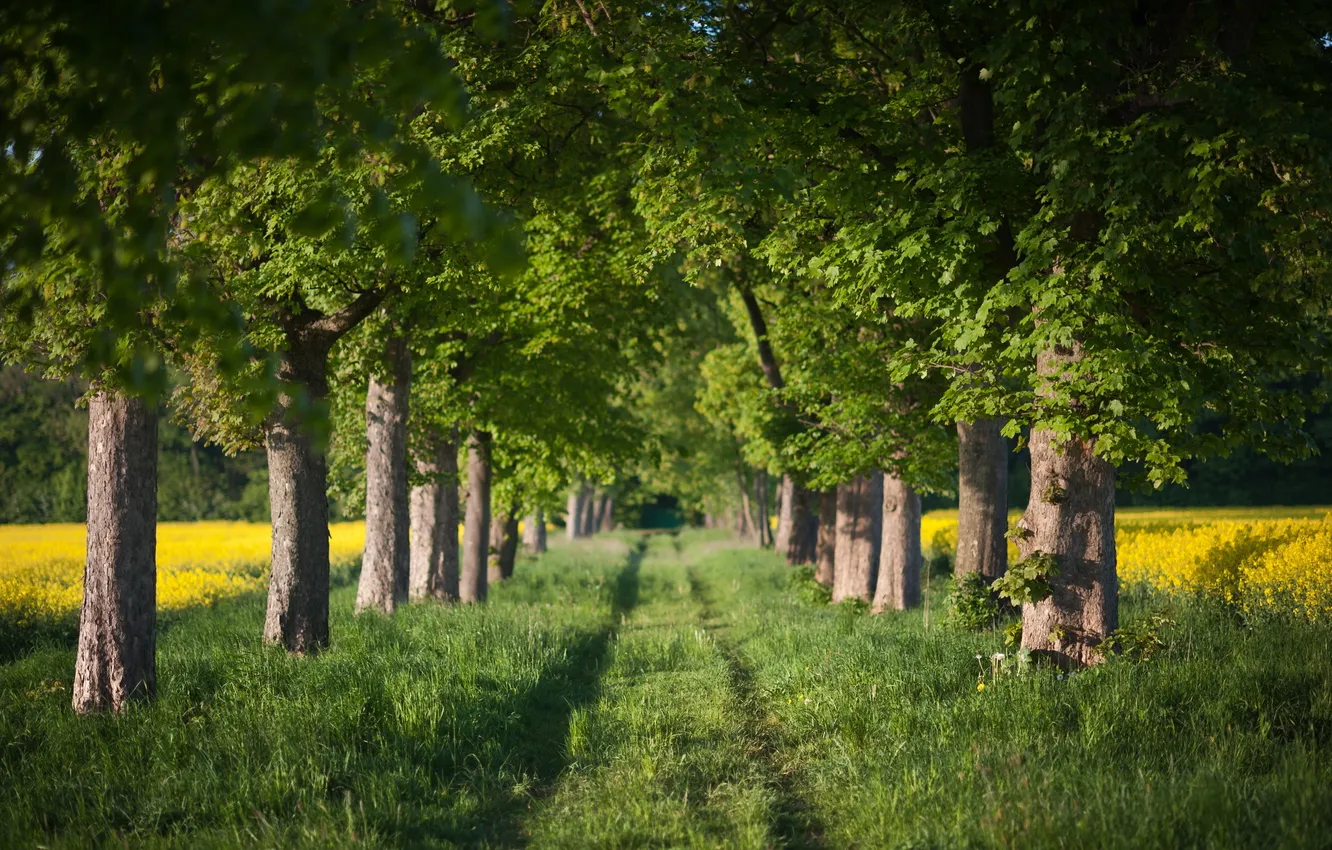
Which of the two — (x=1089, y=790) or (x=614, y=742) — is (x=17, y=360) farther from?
(x=1089, y=790)

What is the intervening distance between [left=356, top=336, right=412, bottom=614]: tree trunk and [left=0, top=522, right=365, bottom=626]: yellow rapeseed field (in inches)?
184

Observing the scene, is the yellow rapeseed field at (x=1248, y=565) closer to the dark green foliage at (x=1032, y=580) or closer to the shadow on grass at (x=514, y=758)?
the dark green foliage at (x=1032, y=580)

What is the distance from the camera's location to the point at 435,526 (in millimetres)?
17594

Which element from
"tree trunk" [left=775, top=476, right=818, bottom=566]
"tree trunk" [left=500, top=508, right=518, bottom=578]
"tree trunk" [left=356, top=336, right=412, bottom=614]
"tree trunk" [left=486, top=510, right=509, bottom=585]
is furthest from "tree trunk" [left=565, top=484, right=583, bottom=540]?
"tree trunk" [left=356, top=336, right=412, bottom=614]

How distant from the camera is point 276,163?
328 inches

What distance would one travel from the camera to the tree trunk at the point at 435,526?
683 inches

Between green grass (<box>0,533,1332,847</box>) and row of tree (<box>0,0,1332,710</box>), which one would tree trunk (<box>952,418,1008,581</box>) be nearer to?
row of tree (<box>0,0,1332,710</box>)

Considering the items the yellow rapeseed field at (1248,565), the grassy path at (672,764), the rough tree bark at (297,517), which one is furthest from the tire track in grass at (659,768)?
the yellow rapeseed field at (1248,565)

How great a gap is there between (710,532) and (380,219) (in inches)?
2153

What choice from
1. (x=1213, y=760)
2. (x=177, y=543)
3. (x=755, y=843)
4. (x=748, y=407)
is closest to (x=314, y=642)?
(x=755, y=843)

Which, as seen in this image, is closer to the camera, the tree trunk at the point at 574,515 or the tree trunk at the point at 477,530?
the tree trunk at the point at 477,530

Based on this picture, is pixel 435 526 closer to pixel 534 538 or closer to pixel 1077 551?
pixel 1077 551

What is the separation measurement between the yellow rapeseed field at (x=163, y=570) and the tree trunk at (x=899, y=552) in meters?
12.3

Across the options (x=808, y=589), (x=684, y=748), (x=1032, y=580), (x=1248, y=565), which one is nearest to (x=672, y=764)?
(x=684, y=748)
